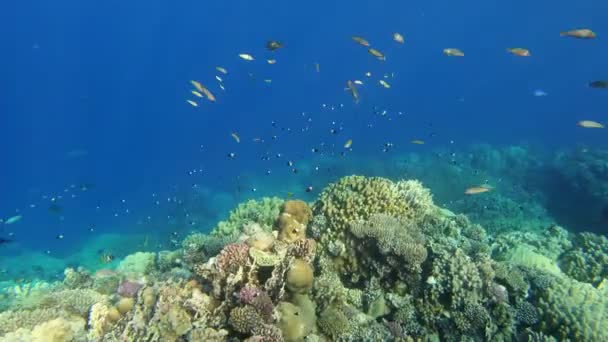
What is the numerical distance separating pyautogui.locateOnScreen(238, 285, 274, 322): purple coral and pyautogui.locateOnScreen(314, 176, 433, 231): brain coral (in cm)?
268

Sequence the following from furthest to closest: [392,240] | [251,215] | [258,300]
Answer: [251,215]
[392,240]
[258,300]

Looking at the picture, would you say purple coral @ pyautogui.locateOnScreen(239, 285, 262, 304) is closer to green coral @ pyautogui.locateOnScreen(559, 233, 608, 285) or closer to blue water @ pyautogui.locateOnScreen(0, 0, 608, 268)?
green coral @ pyautogui.locateOnScreen(559, 233, 608, 285)

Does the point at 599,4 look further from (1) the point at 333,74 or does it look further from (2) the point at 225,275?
(2) the point at 225,275

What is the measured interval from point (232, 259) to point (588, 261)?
8875 millimetres

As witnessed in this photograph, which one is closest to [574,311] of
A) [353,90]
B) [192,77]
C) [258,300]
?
[258,300]

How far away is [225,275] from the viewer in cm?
513

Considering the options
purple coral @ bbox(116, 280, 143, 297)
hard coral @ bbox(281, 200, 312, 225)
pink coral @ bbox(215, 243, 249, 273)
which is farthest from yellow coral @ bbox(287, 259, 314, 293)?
purple coral @ bbox(116, 280, 143, 297)

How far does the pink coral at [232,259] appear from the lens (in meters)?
5.16

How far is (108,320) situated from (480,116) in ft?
392

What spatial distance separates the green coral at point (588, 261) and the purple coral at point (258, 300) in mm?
8016

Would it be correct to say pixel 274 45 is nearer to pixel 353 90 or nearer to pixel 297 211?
pixel 353 90

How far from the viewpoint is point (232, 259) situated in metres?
5.21

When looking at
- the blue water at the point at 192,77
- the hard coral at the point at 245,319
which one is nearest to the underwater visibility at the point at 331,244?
the hard coral at the point at 245,319

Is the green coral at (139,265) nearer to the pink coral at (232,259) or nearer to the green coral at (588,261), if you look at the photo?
the pink coral at (232,259)
